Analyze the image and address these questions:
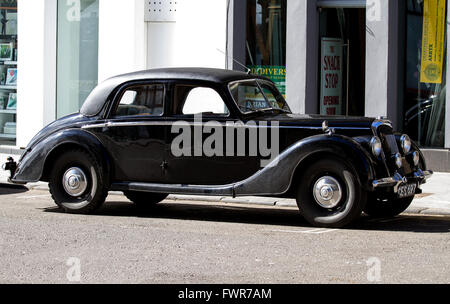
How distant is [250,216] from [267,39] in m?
6.82

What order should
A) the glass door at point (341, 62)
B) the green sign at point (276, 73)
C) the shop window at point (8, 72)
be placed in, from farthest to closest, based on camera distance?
the shop window at point (8, 72), the green sign at point (276, 73), the glass door at point (341, 62)

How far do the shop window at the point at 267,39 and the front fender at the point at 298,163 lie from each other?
276 inches

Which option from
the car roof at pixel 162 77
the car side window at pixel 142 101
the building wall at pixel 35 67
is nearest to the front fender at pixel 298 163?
the car roof at pixel 162 77

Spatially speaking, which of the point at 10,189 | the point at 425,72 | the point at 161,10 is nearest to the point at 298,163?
the point at 10,189

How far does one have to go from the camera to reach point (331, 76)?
55.0 feet

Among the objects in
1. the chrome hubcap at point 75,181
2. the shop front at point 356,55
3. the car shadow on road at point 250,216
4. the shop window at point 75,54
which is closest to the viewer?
the car shadow on road at point 250,216

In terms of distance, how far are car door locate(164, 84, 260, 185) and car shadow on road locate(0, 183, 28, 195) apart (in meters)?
3.84

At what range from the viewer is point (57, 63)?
18828 mm

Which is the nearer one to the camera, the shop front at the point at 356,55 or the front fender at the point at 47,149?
the front fender at the point at 47,149

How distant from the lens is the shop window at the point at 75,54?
1856cm

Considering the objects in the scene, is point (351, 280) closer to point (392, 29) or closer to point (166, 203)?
point (166, 203)

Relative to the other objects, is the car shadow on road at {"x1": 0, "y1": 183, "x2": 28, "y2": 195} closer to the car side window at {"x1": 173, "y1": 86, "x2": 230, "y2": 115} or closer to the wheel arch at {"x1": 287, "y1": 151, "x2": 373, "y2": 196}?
the car side window at {"x1": 173, "y1": 86, "x2": 230, "y2": 115}

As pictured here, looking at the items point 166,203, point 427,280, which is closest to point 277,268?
point 427,280

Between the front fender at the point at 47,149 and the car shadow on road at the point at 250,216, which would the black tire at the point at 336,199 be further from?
the front fender at the point at 47,149
